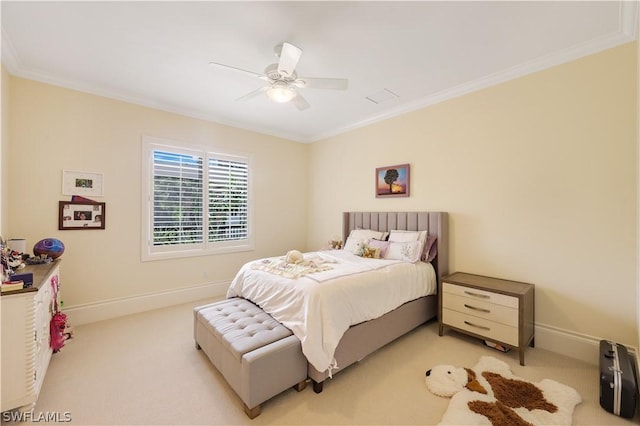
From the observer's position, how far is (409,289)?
9.11ft

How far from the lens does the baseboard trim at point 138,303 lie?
3074mm

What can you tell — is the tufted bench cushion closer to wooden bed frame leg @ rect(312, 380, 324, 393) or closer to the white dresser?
wooden bed frame leg @ rect(312, 380, 324, 393)

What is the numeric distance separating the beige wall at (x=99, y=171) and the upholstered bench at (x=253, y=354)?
178 cm

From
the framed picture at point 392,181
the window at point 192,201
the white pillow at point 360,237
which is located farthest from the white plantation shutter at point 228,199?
the framed picture at point 392,181

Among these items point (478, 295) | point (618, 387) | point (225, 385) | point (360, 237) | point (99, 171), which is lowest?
point (225, 385)

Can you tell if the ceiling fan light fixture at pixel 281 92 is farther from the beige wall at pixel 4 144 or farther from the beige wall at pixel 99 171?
the beige wall at pixel 4 144

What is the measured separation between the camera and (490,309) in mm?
2506

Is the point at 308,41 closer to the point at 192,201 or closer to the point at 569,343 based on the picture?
the point at 192,201

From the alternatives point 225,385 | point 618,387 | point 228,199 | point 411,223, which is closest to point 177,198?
point 228,199

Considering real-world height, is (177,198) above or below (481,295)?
above

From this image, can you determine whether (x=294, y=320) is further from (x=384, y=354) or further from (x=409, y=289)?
(x=409, y=289)

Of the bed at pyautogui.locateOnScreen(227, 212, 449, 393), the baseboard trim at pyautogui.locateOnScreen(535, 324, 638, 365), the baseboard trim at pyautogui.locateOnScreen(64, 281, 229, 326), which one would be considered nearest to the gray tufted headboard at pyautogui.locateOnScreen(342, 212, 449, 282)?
the bed at pyautogui.locateOnScreen(227, 212, 449, 393)

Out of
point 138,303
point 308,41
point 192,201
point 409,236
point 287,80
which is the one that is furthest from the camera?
point 192,201

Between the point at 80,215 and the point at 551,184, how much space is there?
201 inches
